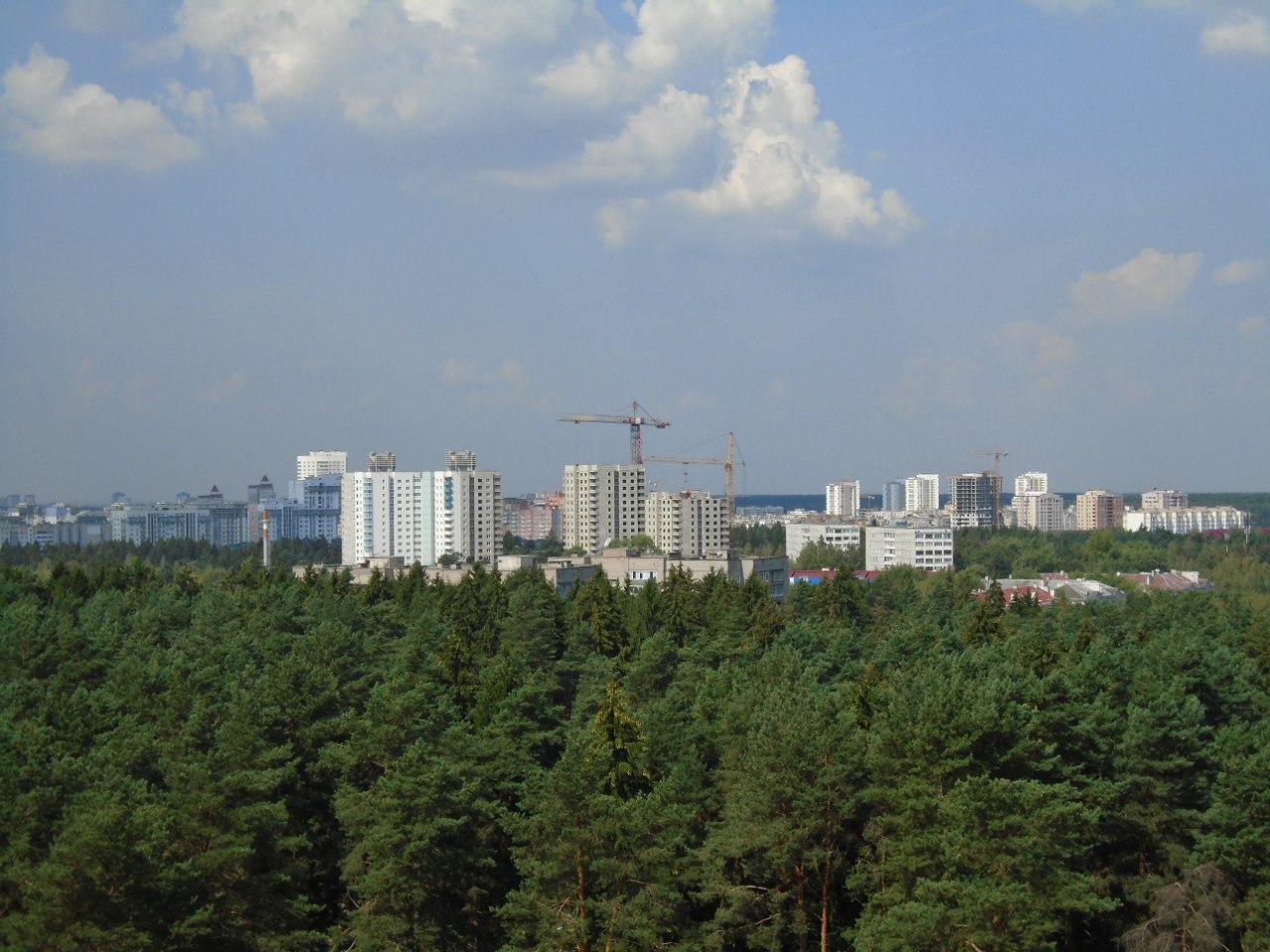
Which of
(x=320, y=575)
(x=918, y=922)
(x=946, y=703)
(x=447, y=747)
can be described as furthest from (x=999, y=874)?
(x=320, y=575)

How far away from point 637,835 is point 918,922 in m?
2.76

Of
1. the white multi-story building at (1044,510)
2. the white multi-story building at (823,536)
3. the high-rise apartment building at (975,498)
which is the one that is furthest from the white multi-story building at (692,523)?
the white multi-story building at (1044,510)

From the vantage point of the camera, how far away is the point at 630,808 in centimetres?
1344

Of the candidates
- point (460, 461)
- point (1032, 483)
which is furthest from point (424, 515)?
point (1032, 483)

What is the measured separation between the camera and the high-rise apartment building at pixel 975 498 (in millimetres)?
137375

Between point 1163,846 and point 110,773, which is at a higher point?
point 110,773

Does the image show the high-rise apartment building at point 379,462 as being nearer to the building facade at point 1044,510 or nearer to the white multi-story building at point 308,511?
the white multi-story building at point 308,511

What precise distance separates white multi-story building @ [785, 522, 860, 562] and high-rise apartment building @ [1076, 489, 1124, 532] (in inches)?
1713

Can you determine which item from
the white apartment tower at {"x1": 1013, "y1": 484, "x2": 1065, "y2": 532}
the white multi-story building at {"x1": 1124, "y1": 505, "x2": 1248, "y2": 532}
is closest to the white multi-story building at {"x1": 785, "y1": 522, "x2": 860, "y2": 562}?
the white multi-story building at {"x1": 1124, "y1": 505, "x2": 1248, "y2": 532}

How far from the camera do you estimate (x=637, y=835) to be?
44.1 feet

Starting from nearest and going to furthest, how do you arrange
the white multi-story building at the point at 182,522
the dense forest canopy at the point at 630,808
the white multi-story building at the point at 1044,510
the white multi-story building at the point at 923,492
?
the dense forest canopy at the point at 630,808, the white multi-story building at the point at 182,522, the white multi-story building at the point at 1044,510, the white multi-story building at the point at 923,492

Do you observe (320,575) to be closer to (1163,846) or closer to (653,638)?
(653,638)

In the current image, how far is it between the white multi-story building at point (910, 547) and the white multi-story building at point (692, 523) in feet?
34.4

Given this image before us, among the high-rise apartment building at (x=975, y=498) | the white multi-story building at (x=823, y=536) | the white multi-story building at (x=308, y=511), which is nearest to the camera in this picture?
the white multi-story building at (x=823, y=536)
